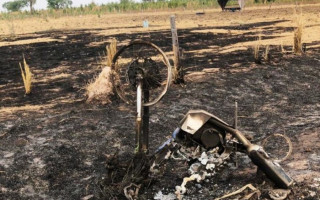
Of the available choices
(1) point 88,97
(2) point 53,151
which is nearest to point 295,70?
(1) point 88,97

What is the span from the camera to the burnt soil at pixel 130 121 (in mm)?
4172

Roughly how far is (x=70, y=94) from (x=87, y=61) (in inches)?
125

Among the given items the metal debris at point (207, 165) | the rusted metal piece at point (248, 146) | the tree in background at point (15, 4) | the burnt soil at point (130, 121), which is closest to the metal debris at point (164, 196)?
the burnt soil at point (130, 121)

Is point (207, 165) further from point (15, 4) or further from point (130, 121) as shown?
point (15, 4)

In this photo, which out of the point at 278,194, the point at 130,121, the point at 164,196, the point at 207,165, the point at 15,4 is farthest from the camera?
the point at 15,4

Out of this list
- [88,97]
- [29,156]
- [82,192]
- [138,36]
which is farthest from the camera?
[138,36]

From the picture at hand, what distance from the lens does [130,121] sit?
6.00 m

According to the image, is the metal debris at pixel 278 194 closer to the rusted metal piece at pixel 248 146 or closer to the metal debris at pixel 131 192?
the rusted metal piece at pixel 248 146

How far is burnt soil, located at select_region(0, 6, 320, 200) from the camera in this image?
13.7ft

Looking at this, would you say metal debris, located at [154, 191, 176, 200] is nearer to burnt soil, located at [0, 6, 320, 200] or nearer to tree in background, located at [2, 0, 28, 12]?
burnt soil, located at [0, 6, 320, 200]

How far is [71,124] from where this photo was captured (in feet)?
19.0

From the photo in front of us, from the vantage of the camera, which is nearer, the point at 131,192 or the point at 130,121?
the point at 131,192

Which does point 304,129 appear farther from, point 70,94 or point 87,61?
point 87,61

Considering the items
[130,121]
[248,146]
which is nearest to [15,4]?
[130,121]
